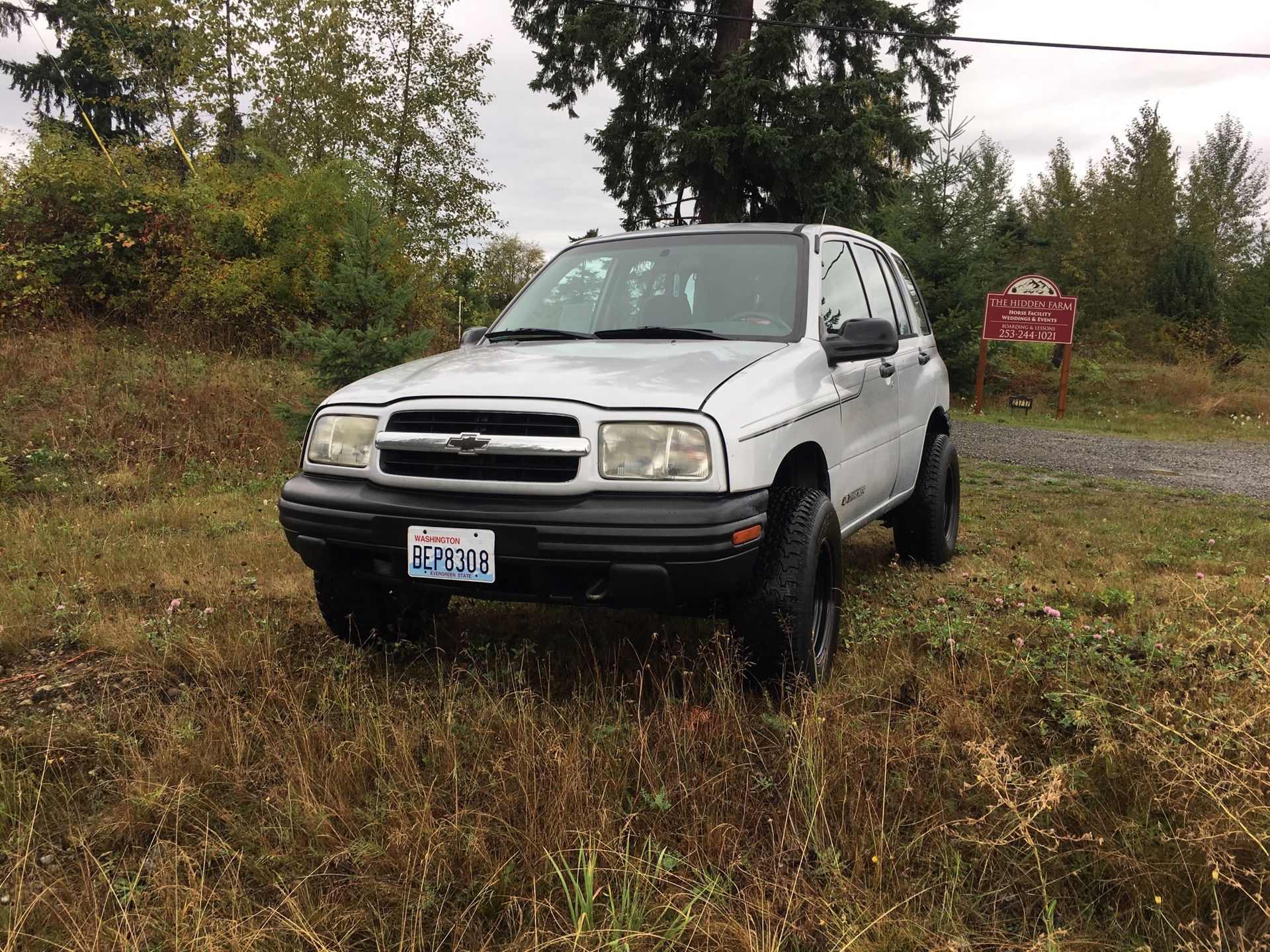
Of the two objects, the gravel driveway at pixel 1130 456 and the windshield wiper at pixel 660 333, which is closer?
the windshield wiper at pixel 660 333

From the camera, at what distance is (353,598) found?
A: 3289 mm

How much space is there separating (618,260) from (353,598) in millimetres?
1951

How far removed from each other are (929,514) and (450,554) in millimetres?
3006

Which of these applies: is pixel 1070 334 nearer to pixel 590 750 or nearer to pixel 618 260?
pixel 618 260

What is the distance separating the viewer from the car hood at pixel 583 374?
2594mm

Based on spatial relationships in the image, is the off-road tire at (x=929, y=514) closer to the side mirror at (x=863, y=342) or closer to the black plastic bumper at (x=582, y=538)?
the side mirror at (x=863, y=342)

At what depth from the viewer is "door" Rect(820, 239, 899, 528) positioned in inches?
137

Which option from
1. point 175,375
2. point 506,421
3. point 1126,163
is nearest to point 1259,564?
point 506,421

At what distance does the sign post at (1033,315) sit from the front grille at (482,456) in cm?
1505

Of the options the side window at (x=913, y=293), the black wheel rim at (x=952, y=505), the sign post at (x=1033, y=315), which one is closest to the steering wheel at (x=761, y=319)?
the side window at (x=913, y=293)

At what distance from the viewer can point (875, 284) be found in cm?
452

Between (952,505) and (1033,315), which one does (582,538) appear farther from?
(1033,315)

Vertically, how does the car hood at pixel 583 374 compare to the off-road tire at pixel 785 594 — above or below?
above

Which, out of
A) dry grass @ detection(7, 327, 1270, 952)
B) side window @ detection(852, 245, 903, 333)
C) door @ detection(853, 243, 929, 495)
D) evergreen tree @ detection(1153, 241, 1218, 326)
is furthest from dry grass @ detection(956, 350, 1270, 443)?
dry grass @ detection(7, 327, 1270, 952)
